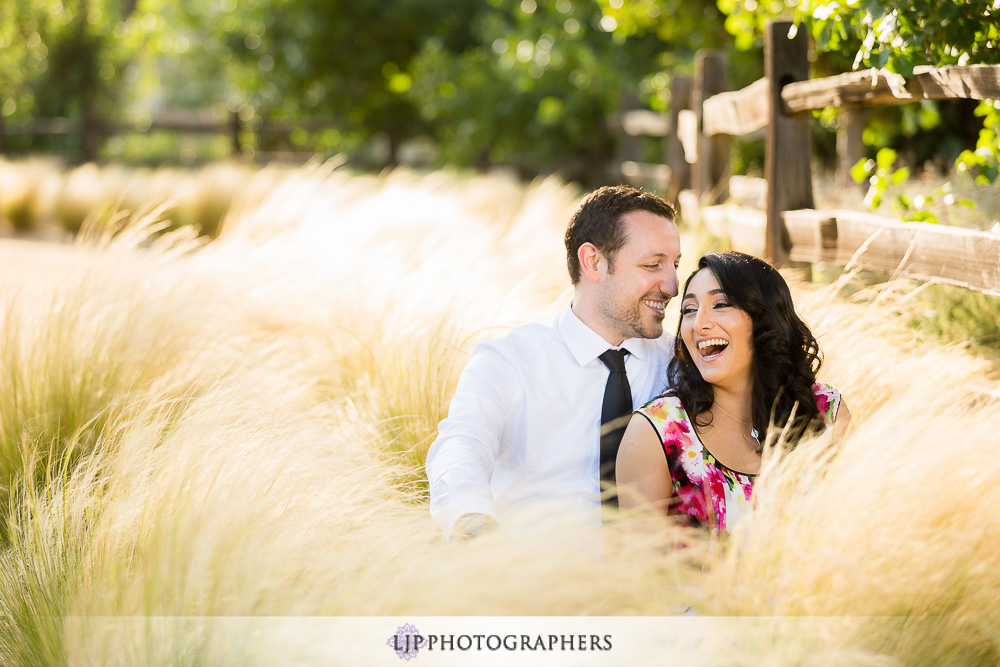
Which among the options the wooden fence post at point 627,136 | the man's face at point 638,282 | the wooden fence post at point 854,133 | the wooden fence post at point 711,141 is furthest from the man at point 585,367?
the wooden fence post at point 627,136

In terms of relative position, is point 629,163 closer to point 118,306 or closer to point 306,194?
point 306,194

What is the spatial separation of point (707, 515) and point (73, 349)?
2.30 metres

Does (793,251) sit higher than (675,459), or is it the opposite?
(793,251)

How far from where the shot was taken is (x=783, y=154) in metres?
4.26

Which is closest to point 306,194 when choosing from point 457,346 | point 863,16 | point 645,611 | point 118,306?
point 118,306

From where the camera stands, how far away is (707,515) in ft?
8.19

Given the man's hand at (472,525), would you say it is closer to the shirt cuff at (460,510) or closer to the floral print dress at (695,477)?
the shirt cuff at (460,510)

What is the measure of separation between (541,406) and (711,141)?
3.96 m

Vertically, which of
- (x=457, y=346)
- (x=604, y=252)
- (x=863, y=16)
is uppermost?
(x=863, y=16)

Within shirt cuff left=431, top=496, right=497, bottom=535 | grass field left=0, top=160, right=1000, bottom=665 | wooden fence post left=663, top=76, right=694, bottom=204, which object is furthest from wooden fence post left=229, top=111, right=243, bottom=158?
shirt cuff left=431, top=496, right=497, bottom=535

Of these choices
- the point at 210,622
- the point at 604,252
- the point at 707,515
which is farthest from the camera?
the point at 604,252

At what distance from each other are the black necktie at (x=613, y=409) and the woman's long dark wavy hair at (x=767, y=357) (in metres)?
0.16

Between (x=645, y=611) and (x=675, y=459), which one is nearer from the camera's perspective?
(x=645, y=611)

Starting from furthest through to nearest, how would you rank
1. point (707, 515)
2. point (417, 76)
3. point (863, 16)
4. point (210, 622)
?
point (417, 76), point (863, 16), point (707, 515), point (210, 622)
